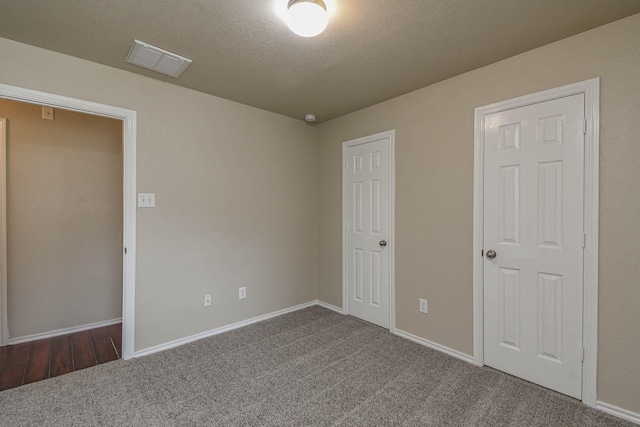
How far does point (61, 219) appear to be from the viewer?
118 inches

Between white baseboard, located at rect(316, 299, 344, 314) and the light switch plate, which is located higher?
the light switch plate

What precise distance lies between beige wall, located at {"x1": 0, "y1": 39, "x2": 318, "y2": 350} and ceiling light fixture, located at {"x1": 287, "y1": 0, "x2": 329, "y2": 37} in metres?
1.65

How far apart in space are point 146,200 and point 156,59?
1151 mm

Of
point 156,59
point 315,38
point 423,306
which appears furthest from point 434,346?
point 156,59

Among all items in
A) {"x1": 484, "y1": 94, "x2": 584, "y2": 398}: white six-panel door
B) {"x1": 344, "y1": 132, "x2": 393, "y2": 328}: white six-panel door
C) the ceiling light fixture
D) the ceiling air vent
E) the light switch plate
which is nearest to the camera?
the ceiling light fixture

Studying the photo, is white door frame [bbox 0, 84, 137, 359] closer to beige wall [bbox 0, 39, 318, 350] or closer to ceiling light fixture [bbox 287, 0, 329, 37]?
beige wall [bbox 0, 39, 318, 350]

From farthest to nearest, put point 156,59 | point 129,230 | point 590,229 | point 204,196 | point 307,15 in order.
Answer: point 204,196 → point 129,230 → point 156,59 → point 590,229 → point 307,15

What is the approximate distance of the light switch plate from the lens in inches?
100

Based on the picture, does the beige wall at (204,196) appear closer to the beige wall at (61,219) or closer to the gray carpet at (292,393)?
the gray carpet at (292,393)

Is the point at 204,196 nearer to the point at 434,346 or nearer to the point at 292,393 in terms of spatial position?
the point at 292,393

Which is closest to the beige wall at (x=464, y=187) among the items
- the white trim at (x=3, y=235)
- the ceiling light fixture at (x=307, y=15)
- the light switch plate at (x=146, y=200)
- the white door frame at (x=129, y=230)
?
the ceiling light fixture at (x=307, y=15)

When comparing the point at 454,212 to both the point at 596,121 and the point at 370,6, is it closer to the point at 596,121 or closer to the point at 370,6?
the point at 596,121

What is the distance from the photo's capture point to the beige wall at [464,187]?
1.78 m

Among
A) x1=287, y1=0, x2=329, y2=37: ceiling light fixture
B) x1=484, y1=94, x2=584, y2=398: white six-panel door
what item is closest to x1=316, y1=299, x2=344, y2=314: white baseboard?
x1=484, y1=94, x2=584, y2=398: white six-panel door
